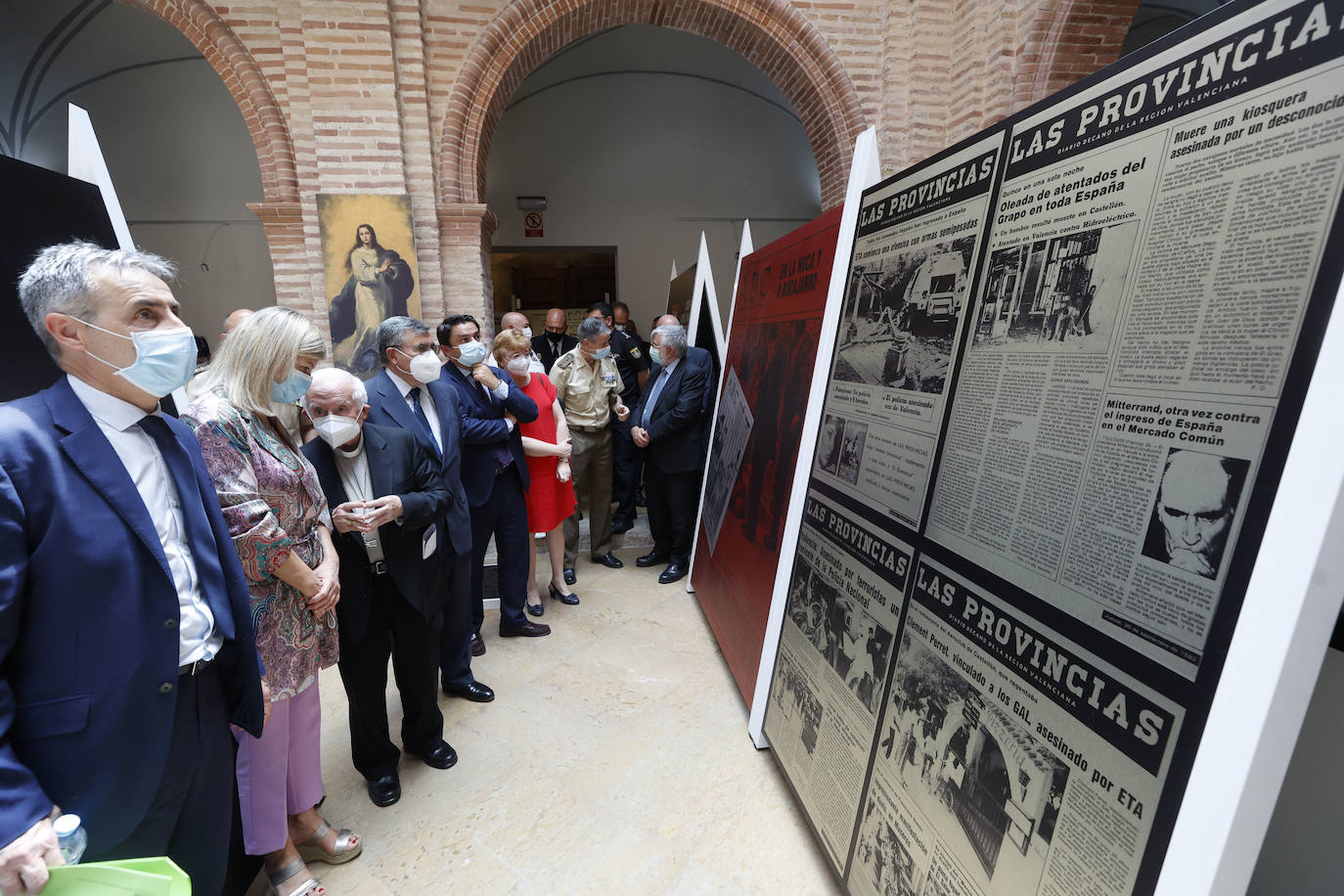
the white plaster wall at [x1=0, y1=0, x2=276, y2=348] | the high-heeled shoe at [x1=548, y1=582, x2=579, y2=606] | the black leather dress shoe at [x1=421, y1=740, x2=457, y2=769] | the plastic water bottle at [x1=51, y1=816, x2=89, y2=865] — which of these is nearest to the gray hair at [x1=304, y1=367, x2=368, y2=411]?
the plastic water bottle at [x1=51, y1=816, x2=89, y2=865]

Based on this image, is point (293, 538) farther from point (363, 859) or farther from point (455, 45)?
point (455, 45)

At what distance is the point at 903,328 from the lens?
1.72 meters

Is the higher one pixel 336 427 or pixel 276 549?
pixel 336 427

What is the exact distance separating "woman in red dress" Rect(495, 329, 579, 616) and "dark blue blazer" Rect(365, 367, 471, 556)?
35.7 inches

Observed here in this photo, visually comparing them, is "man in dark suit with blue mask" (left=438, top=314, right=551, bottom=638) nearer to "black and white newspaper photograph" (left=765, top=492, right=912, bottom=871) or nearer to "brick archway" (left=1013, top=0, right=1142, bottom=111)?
"black and white newspaper photograph" (left=765, top=492, right=912, bottom=871)

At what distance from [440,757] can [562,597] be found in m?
1.48

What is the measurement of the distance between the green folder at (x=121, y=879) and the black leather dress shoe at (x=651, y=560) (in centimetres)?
362

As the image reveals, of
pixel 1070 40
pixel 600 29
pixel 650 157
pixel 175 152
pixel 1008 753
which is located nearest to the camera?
pixel 1008 753

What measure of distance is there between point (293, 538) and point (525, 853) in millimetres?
1302

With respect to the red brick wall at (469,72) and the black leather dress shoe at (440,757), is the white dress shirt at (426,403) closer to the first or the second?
the black leather dress shoe at (440,757)

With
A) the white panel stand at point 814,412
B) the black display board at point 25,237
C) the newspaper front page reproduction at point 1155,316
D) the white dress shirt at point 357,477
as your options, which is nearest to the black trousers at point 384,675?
the white dress shirt at point 357,477

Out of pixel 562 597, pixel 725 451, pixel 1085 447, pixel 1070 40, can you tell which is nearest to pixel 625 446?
pixel 562 597

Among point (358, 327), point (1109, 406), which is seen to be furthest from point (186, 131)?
point (1109, 406)

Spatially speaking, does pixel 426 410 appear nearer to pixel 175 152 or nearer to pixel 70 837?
pixel 70 837
